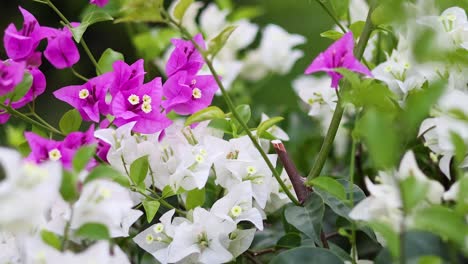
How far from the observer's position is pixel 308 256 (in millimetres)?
611

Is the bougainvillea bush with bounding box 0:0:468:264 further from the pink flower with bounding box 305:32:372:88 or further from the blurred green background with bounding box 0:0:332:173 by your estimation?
the blurred green background with bounding box 0:0:332:173

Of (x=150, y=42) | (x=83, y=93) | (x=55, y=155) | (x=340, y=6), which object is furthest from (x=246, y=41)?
(x=55, y=155)

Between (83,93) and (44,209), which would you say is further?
(83,93)

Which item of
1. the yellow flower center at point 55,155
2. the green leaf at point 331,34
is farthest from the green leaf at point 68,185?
the green leaf at point 331,34

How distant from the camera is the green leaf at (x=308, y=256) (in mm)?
606

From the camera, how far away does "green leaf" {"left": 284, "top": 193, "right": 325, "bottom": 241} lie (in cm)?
66

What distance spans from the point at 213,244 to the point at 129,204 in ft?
0.43

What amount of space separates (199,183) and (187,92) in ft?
0.33

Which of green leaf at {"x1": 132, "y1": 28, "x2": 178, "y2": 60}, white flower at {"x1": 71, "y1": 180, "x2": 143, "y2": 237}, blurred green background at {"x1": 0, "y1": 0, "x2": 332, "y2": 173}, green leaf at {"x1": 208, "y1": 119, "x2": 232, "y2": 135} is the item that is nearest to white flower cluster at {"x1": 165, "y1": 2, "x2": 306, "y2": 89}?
green leaf at {"x1": 132, "y1": 28, "x2": 178, "y2": 60}

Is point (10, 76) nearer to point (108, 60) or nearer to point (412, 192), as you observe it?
point (108, 60)

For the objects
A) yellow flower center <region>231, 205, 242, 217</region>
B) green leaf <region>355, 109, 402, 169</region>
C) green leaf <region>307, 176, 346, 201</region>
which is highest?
green leaf <region>355, 109, 402, 169</region>

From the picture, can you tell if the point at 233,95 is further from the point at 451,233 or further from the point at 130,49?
the point at 130,49

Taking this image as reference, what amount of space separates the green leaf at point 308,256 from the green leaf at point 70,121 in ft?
0.79

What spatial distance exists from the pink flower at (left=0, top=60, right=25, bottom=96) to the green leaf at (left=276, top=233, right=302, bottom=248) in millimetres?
293
